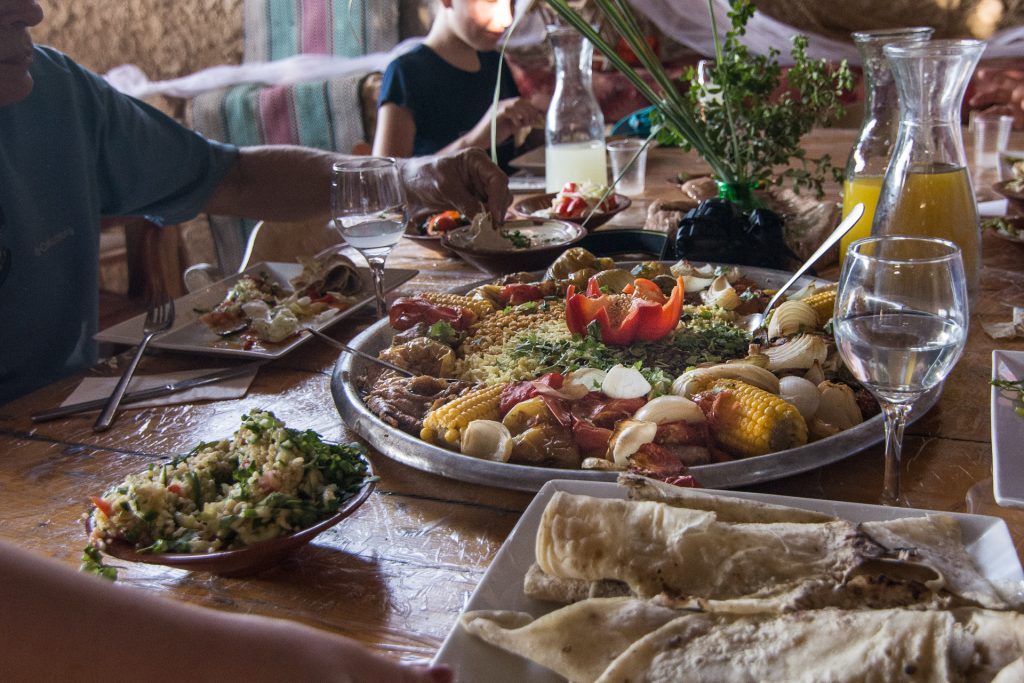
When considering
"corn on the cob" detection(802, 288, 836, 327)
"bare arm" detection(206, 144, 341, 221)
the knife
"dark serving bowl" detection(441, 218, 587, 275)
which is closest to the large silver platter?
"corn on the cob" detection(802, 288, 836, 327)

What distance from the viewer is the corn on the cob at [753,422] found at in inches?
41.6

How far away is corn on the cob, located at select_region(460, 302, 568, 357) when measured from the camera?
1.49m

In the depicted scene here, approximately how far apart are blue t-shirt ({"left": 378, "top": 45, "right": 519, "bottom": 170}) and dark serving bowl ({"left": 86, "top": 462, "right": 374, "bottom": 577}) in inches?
117

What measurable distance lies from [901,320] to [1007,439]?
0.79 feet

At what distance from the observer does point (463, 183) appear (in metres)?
2.05

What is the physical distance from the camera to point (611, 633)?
2.18 feet

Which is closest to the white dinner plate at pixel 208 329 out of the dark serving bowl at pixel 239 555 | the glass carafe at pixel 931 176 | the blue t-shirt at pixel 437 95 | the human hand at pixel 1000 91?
the dark serving bowl at pixel 239 555

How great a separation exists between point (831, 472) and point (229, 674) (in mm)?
757

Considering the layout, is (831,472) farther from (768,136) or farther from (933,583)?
(768,136)

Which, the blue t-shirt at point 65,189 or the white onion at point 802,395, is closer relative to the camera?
the white onion at point 802,395

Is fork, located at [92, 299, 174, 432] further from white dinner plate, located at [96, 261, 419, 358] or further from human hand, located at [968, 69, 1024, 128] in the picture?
human hand, located at [968, 69, 1024, 128]

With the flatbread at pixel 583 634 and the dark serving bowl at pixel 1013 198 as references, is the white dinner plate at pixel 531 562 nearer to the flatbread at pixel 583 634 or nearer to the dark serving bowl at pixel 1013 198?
the flatbread at pixel 583 634

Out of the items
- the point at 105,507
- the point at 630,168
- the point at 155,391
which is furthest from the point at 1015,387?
the point at 630,168

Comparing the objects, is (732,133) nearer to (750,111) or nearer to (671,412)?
(750,111)
